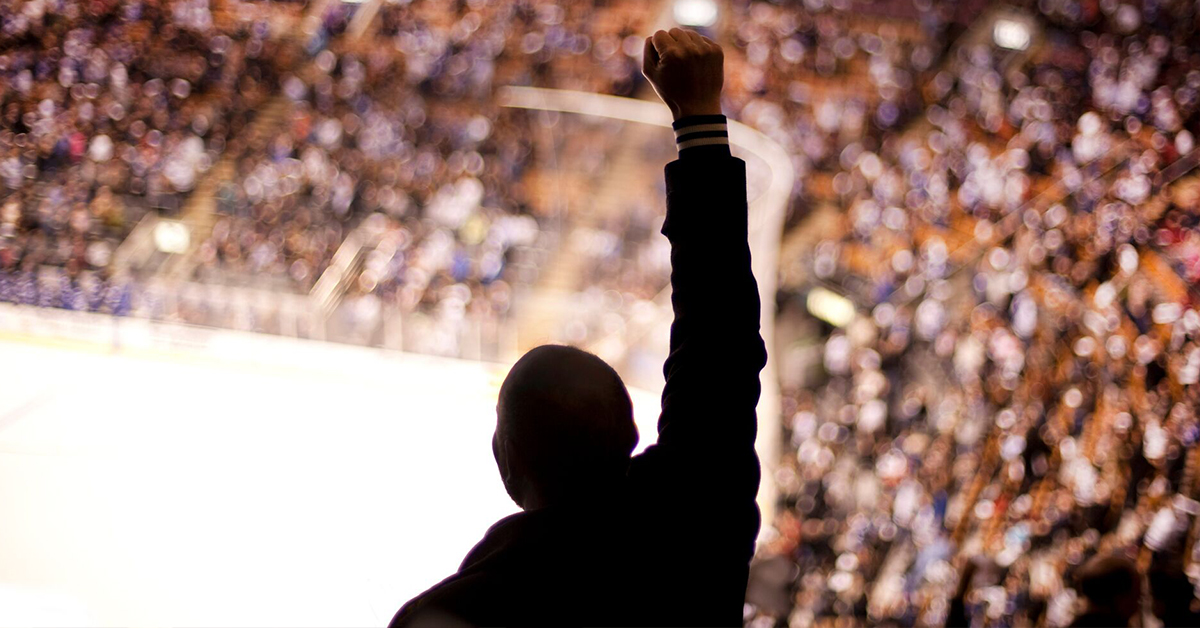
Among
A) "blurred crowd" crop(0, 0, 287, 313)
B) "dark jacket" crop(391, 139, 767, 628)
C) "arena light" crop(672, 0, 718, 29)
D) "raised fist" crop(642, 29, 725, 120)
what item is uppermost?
"arena light" crop(672, 0, 718, 29)

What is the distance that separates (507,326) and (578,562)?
15.5ft

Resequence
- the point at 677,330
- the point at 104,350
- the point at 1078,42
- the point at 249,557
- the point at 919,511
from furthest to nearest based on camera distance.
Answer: the point at 1078,42 < the point at 919,511 < the point at 104,350 < the point at 249,557 < the point at 677,330

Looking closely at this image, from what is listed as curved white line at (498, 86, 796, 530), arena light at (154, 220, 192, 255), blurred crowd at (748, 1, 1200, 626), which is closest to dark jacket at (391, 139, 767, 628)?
blurred crowd at (748, 1, 1200, 626)

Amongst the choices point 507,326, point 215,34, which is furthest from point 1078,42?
point 215,34

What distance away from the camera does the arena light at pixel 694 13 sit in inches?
357

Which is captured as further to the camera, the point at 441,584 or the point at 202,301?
the point at 202,301

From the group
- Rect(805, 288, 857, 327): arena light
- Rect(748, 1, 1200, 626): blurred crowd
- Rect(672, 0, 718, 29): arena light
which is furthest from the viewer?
Rect(672, 0, 718, 29): arena light

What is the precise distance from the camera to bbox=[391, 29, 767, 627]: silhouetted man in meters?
0.69

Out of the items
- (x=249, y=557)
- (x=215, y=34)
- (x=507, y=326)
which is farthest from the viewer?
(x=215, y=34)

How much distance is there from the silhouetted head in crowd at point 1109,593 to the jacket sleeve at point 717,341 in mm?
1591

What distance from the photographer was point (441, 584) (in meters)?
0.68

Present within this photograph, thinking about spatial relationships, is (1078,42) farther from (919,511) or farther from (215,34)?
(215,34)

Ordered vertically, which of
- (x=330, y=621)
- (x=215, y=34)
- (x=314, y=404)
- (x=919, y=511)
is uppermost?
(x=215, y=34)

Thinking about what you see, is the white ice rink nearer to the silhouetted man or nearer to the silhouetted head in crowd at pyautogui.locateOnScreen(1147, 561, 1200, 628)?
the silhouetted man
